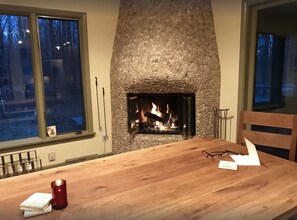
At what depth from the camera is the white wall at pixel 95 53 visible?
3.23 m

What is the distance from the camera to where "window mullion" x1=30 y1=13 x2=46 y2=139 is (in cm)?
300

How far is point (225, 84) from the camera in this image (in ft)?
10.9

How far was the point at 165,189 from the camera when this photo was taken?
1.21m

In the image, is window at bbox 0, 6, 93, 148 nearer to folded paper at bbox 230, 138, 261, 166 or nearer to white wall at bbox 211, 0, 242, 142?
white wall at bbox 211, 0, 242, 142

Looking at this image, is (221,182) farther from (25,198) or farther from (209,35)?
(209,35)

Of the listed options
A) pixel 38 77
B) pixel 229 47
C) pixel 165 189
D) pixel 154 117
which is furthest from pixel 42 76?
pixel 165 189

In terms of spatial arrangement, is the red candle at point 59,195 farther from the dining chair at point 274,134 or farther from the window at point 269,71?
the window at point 269,71

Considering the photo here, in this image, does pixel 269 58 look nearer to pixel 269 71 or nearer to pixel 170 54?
pixel 269 71

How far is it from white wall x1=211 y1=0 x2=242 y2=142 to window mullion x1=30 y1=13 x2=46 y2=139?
2.20 metres

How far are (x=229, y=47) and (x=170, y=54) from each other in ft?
2.54

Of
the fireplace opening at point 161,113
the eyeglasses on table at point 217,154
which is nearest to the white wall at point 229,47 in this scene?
the fireplace opening at point 161,113

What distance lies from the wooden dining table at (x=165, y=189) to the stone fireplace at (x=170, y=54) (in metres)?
1.63

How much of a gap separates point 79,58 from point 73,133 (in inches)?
39.8

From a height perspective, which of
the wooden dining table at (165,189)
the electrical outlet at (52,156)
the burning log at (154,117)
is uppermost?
the wooden dining table at (165,189)
